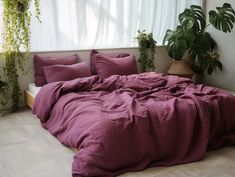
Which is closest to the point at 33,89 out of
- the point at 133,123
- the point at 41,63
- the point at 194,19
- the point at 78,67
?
the point at 41,63

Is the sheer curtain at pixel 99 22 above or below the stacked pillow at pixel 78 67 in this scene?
above

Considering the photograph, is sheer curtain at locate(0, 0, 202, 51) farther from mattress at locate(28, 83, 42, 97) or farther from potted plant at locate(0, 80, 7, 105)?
potted plant at locate(0, 80, 7, 105)

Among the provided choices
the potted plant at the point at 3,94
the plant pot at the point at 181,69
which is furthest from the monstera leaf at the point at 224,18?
the potted plant at the point at 3,94

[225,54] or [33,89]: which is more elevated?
[225,54]

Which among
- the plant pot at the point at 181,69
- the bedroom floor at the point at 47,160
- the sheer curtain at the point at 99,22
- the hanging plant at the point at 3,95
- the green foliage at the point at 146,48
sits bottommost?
the bedroom floor at the point at 47,160

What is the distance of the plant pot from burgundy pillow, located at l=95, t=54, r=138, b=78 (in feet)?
2.53

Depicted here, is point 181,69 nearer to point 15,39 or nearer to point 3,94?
point 15,39

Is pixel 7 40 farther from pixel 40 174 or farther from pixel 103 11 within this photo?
pixel 40 174

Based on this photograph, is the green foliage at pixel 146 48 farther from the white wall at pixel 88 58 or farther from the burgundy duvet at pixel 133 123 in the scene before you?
the burgundy duvet at pixel 133 123

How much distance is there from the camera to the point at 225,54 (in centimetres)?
462

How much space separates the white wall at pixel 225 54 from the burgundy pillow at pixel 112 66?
1525 mm

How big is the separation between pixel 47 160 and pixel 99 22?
246 cm

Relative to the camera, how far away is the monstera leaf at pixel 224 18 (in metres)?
4.22

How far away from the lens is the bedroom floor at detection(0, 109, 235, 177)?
7.42 feet
